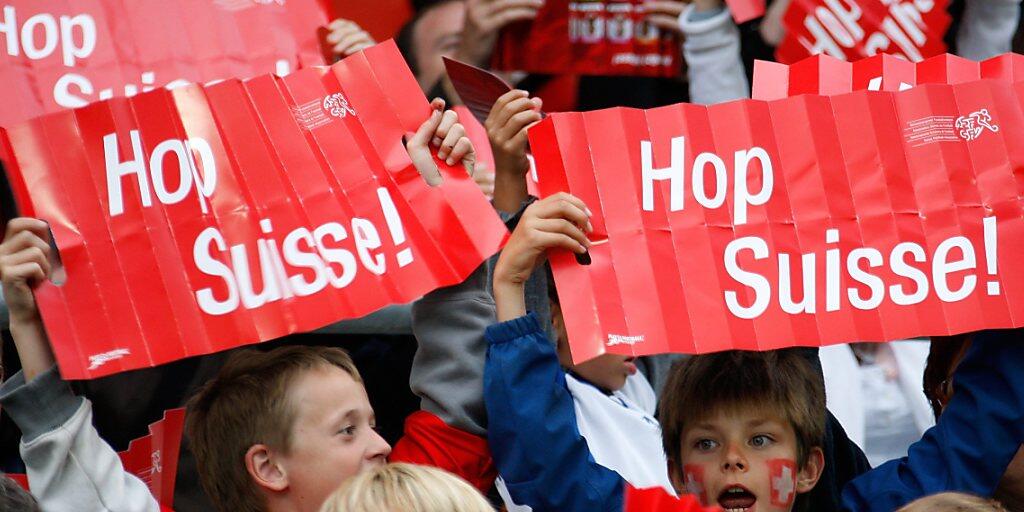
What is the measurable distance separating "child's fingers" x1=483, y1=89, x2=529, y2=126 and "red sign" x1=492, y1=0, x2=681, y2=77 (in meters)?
1.40

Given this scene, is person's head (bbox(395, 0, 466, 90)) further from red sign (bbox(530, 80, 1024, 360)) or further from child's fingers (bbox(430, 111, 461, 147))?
red sign (bbox(530, 80, 1024, 360))

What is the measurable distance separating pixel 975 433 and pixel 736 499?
48cm

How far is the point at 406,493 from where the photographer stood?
2.23 m

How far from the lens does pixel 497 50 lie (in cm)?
425

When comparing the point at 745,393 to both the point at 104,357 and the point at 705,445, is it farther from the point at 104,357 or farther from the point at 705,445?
A: the point at 104,357

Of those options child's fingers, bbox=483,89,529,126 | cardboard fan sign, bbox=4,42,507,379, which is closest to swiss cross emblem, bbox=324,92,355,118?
cardboard fan sign, bbox=4,42,507,379

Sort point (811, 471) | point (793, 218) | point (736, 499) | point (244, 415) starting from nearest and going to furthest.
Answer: point (793, 218)
point (244, 415)
point (736, 499)
point (811, 471)

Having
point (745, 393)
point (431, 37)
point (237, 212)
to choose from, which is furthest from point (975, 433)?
point (431, 37)

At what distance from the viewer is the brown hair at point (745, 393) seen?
2977 millimetres

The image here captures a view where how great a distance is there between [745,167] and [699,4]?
5.73 ft

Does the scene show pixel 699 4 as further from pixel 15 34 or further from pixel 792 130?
pixel 15 34

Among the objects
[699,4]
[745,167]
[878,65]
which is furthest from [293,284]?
[699,4]

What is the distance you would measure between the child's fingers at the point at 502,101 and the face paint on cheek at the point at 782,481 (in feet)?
2.90

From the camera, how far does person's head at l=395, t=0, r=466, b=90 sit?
4.16 meters
